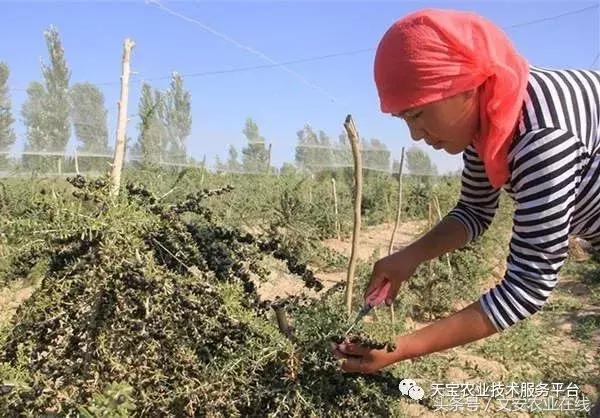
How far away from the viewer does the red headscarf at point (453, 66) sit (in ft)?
5.03

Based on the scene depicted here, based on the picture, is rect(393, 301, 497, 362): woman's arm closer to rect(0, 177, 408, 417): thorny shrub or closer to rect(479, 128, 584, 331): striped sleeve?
rect(479, 128, 584, 331): striped sleeve

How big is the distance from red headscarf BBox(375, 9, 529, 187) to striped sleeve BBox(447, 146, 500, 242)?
504 millimetres

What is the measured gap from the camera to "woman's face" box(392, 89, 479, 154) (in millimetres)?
1599

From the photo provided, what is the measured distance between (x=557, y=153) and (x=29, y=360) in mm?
1522

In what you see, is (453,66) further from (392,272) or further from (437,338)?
(392,272)

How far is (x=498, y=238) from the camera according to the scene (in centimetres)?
703

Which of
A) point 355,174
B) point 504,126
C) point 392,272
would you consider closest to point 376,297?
point 392,272

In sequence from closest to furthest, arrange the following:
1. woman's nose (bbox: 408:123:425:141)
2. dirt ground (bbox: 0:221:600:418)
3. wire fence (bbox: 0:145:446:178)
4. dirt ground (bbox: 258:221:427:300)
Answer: woman's nose (bbox: 408:123:425:141) → dirt ground (bbox: 0:221:600:418) → dirt ground (bbox: 258:221:427:300) → wire fence (bbox: 0:145:446:178)

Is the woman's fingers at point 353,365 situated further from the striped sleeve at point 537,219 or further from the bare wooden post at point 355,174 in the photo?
the bare wooden post at point 355,174

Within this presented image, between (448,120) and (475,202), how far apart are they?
2.15 ft

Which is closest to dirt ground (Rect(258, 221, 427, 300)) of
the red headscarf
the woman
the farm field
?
the farm field

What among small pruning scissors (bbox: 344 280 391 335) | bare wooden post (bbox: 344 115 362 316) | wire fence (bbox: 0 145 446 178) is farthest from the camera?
wire fence (bbox: 0 145 446 178)

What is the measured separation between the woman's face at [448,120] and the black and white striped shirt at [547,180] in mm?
121

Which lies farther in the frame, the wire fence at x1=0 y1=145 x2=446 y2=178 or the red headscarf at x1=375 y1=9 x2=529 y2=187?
the wire fence at x1=0 y1=145 x2=446 y2=178
